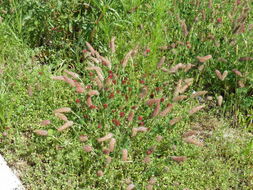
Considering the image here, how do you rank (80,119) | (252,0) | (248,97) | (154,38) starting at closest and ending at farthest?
(80,119)
(248,97)
(154,38)
(252,0)

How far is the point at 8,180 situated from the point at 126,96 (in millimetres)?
1194

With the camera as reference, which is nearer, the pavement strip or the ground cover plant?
the pavement strip

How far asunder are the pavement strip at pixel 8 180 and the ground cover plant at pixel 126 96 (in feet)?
0.29

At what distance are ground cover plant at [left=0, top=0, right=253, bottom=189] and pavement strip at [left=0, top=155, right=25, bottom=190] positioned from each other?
0.29 ft

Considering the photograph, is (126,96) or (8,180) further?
(126,96)

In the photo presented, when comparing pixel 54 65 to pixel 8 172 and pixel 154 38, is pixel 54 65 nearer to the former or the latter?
pixel 154 38

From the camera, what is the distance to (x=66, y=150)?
9.59 feet

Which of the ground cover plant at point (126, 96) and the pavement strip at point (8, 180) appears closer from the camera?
the pavement strip at point (8, 180)

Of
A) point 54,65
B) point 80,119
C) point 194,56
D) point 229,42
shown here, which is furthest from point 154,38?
point 80,119

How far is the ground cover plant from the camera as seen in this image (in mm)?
2865

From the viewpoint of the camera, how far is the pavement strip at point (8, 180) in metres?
2.69

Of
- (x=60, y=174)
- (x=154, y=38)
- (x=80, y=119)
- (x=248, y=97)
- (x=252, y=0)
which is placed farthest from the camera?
(x=252, y=0)

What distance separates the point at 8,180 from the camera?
2727 millimetres

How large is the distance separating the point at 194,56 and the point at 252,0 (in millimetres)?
1388
